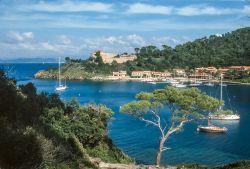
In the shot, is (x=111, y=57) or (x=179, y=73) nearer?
(x=179, y=73)

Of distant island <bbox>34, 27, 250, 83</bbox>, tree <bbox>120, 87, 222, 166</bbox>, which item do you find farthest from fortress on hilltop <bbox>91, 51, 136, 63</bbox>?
tree <bbox>120, 87, 222, 166</bbox>

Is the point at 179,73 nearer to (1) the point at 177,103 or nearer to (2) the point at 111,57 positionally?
(2) the point at 111,57

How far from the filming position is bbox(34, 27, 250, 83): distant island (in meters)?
128

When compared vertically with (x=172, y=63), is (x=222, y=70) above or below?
below

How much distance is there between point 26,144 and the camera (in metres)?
8.00

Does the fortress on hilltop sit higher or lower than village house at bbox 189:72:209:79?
higher

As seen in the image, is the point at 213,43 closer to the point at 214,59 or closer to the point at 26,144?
the point at 214,59

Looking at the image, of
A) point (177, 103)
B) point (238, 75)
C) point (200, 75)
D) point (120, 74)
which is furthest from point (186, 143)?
point (120, 74)

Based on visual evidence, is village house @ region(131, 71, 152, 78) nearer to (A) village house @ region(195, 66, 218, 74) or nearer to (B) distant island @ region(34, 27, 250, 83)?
(B) distant island @ region(34, 27, 250, 83)

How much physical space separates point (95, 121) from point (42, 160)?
48.4ft

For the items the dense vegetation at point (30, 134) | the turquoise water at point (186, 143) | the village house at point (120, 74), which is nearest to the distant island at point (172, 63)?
the village house at point (120, 74)

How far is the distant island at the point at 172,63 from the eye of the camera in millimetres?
127875

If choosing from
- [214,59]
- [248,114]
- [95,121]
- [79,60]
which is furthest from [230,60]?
[95,121]

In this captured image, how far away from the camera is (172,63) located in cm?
14288
